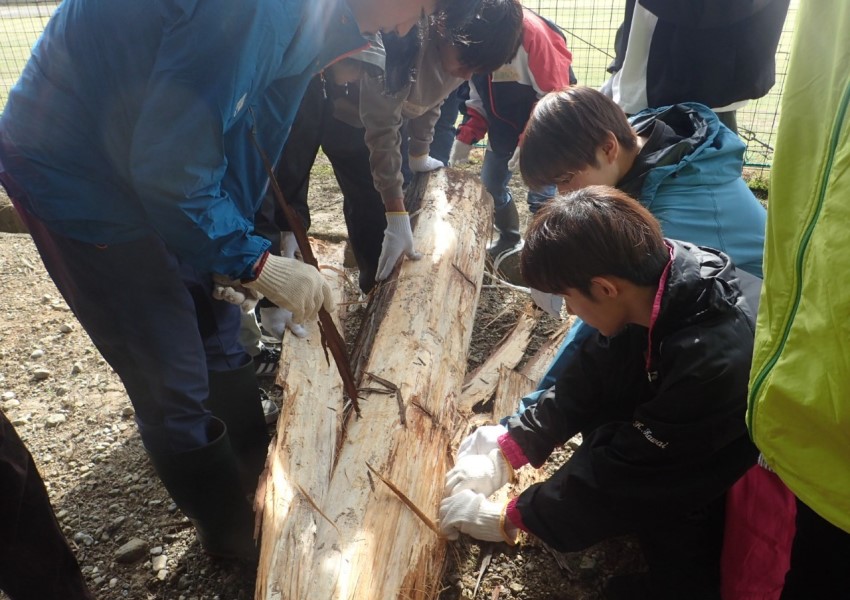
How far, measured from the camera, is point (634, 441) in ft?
5.24

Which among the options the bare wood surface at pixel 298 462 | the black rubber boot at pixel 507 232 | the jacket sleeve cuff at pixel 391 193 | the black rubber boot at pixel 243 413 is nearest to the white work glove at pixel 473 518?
the bare wood surface at pixel 298 462

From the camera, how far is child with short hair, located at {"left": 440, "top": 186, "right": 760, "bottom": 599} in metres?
1.50

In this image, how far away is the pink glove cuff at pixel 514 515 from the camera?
1743 millimetres

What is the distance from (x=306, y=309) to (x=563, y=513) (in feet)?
3.00

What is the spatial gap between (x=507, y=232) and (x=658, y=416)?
266cm

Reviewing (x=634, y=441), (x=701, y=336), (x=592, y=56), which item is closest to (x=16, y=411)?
(x=634, y=441)

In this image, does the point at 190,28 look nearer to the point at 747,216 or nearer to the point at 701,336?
the point at 701,336

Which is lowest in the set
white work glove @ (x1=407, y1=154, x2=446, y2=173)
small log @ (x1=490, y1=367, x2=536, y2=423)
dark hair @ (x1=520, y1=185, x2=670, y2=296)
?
small log @ (x1=490, y1=367, x2=536, y2=423)

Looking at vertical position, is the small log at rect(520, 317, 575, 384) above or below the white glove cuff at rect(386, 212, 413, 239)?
below

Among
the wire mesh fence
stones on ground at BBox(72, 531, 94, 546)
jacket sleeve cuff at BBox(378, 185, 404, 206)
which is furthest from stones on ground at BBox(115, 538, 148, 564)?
the wire mesh fence

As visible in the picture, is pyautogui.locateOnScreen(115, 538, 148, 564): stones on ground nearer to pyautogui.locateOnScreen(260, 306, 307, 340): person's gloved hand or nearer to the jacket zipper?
pyautogui.locateOnScreen(260, 306, 307, 340): person's gloved hand

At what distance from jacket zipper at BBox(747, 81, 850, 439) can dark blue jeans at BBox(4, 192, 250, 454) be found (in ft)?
4.38

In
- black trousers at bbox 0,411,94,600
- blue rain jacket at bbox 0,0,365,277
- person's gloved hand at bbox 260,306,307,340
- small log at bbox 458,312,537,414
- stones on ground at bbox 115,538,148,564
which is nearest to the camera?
blue rain jacket at bbox 0,0,365,277

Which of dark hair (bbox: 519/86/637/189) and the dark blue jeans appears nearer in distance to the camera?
the dark blue jeans
